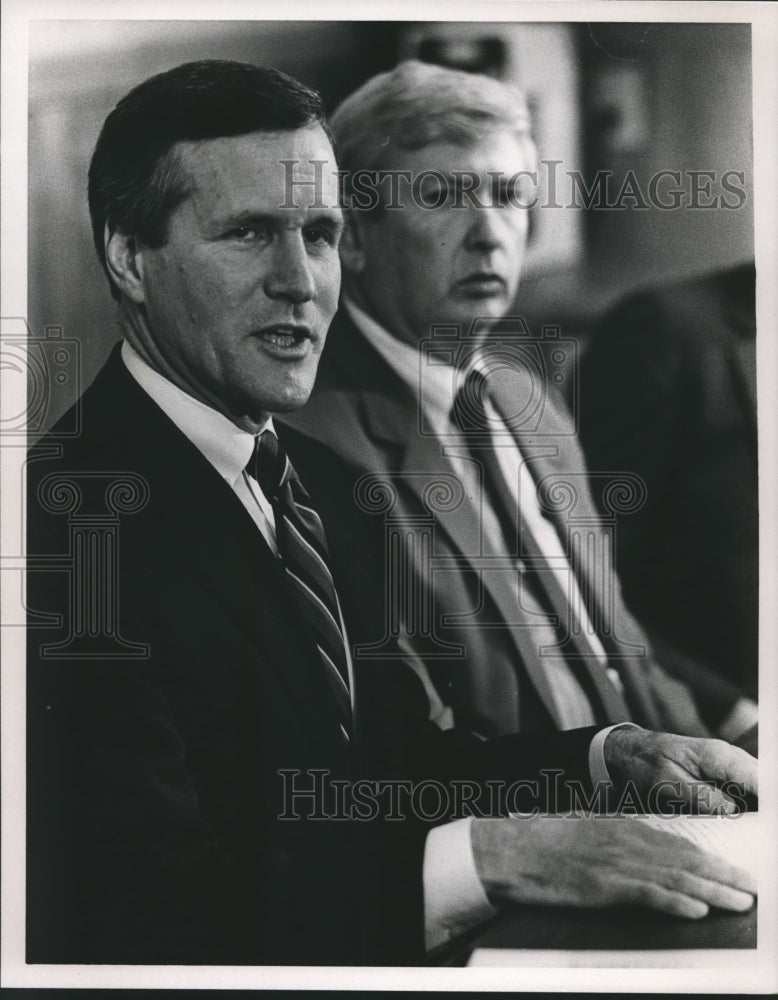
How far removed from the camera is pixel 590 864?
9.05 ft

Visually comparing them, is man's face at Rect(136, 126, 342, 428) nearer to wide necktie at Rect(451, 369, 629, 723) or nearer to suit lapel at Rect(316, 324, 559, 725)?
suit lapel at Rect(316, 324, 559, 725)

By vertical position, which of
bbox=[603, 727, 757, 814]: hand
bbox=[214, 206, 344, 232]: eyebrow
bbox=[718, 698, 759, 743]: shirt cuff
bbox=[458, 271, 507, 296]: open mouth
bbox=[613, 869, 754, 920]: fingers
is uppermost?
bbox=[214, 206, 344, 232]: eyebrow

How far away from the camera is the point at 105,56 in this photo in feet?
9.25

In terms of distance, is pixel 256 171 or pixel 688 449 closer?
pixel 256 171

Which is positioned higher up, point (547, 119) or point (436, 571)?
point (547, 119)

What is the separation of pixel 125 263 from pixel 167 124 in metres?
0.37

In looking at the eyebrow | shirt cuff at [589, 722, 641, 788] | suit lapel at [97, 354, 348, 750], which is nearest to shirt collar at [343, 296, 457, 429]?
the eyebrow

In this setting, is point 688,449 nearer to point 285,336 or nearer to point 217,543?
point 285,336

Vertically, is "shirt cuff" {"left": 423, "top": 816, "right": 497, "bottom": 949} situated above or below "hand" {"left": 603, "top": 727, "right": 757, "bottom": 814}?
below

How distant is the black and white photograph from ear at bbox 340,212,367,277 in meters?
0.02

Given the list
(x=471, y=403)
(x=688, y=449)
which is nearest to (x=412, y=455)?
(x=471, y=403)

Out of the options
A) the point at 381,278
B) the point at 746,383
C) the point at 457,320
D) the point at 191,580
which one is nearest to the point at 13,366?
the point at 191,580

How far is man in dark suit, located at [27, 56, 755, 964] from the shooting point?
2.75 meters

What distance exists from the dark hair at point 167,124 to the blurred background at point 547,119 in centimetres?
4
